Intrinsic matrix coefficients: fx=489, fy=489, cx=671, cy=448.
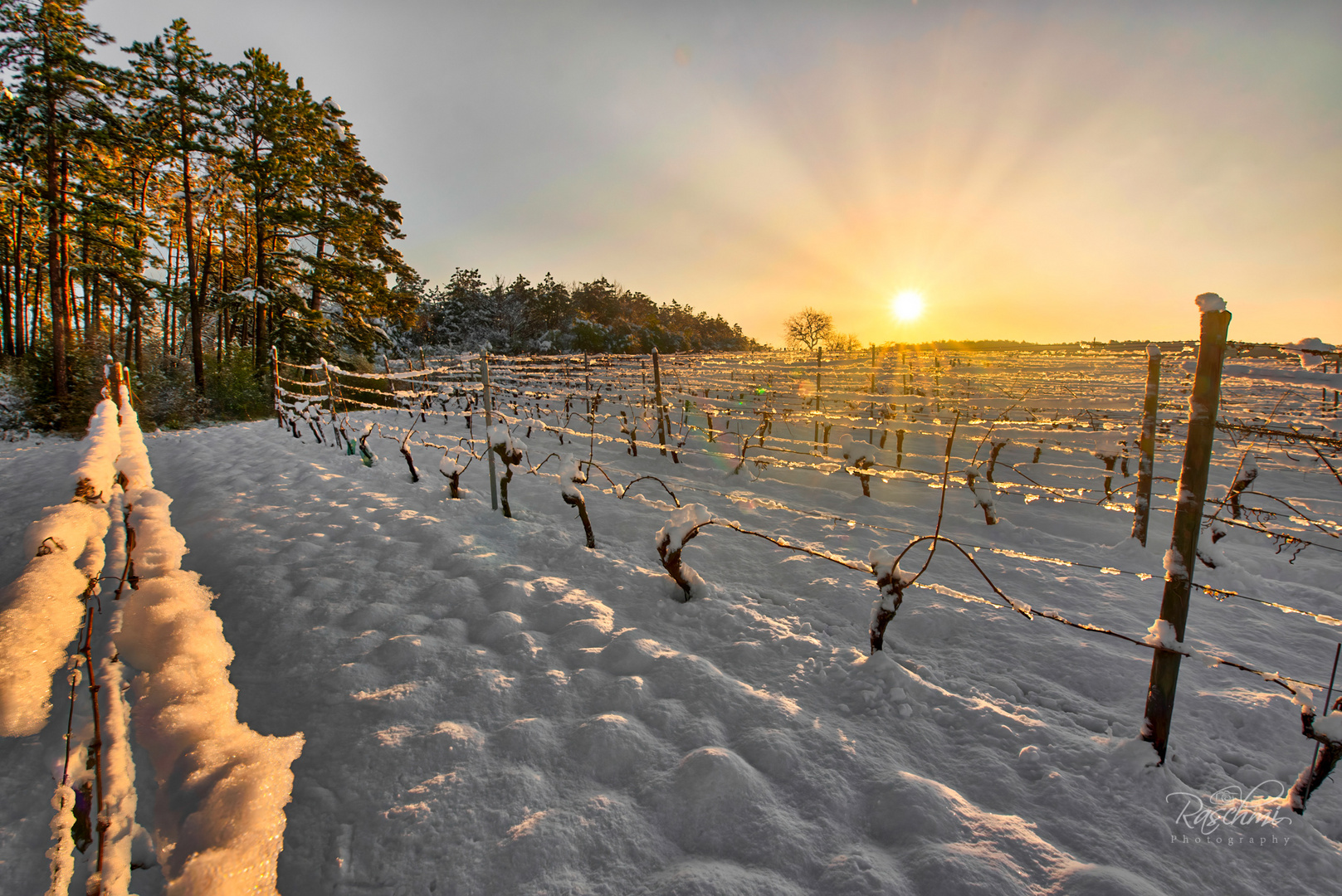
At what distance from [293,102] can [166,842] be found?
1964 cm

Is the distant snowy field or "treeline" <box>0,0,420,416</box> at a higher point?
"treeline" <box>0,0,420,416</box>

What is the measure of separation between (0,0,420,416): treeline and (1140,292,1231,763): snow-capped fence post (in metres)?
16.3

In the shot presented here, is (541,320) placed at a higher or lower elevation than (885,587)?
higher

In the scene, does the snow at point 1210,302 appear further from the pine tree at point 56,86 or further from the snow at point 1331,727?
the pine tree at point 56,86

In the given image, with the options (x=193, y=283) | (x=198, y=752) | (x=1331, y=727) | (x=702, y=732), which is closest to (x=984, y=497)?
(x=1331, y=727)

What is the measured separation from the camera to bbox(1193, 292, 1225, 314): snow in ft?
5.68

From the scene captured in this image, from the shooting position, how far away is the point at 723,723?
74.2 inches

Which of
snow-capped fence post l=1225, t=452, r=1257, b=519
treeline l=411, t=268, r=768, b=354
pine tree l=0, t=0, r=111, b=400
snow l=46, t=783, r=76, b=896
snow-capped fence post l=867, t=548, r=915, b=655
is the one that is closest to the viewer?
snow l=46, t=783, r=76, b=896

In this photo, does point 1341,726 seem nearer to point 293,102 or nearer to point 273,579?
point 273,579

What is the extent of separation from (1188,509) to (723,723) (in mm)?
1886

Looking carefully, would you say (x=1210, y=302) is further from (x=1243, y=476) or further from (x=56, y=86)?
(x=56, y=86)

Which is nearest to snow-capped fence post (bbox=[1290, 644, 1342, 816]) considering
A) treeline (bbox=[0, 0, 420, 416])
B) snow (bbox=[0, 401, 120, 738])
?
snow (bbox=[0, 401, 120, 738])

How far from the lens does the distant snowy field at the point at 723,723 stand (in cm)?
135

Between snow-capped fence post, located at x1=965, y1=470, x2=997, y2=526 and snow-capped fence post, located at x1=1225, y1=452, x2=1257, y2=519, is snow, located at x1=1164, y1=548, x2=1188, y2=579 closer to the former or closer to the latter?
snow-capped fence post, located at x1=965, y1=470, x2=997, y2=526
